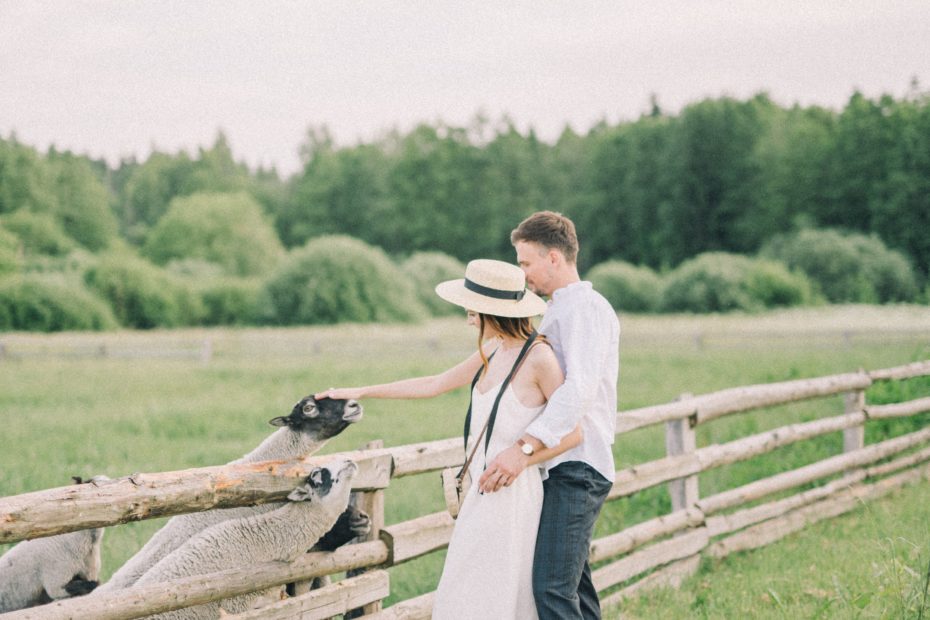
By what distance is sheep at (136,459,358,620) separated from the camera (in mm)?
3842

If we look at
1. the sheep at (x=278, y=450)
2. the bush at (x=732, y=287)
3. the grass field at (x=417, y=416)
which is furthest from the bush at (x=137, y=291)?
the sheep at (x=278, y=450)

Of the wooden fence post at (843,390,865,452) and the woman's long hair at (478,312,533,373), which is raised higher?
the woman's long hair at (478,312,533,373)

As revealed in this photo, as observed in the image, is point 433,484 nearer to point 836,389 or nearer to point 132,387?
point 836,389

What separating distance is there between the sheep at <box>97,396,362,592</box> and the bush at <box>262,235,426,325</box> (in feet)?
129

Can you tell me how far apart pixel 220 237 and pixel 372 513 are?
63925 millimetres

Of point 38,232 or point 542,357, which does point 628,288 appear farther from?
point 542,357

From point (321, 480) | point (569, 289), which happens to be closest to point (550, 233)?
point (569, 289)

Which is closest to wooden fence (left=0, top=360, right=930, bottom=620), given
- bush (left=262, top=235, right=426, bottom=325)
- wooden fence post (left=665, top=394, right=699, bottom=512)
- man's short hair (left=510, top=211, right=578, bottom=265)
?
wooden fence post (left=665, top=394, right=699, bottom=512)

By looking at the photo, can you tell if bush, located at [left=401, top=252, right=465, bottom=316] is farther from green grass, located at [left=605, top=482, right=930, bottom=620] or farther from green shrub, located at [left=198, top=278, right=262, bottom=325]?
green grass, located at [left=605, top=482, right=930, bottom=620]

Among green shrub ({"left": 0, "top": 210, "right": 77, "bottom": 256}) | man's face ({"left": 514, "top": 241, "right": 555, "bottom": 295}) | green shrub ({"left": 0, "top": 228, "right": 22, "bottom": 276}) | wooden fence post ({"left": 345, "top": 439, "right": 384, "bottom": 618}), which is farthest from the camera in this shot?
green shrub ({"left": 0, "top": 210, "right": 77, "bottom": 256})

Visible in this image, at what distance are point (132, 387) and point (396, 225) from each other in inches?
2260

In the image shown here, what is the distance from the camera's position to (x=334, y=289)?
1716 inches

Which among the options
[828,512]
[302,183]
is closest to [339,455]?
[828,512]

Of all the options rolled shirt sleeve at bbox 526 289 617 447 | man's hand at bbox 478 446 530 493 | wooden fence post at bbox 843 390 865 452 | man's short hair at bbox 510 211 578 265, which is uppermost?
man's short hair at bbox 510 211 578 265
